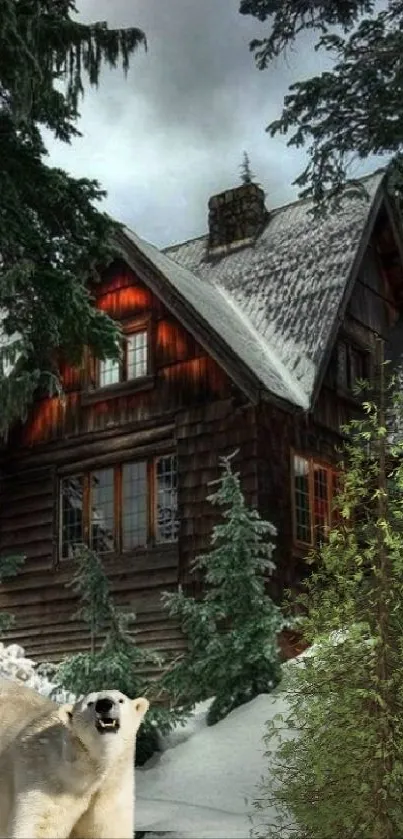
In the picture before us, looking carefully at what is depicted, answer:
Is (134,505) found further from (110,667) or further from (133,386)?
(110,667)

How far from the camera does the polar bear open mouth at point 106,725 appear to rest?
3201mm

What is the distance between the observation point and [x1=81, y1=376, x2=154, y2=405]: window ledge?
52.3 feet

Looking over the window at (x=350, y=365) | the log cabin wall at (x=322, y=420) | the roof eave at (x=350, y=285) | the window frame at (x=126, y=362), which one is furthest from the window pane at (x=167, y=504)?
the window at (x=350, y=365)

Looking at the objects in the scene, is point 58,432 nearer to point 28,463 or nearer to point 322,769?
point 28,463

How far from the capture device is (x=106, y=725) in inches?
126

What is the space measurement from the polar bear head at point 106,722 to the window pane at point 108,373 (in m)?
13.4

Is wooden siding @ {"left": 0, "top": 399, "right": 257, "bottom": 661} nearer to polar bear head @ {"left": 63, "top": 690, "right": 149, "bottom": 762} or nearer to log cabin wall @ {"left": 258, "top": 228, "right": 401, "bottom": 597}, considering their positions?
log cabin wall @ {"left": 258, "top": 228, "right": 401, "bottom": 597}

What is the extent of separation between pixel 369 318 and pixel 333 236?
1.53 meters

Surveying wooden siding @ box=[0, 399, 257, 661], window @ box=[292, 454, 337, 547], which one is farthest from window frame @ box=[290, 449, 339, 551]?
wooden siding @ box=[0, 399, 257, 661]

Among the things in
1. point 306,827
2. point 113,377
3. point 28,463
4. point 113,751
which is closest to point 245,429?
point 113,377

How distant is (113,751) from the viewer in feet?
10.7

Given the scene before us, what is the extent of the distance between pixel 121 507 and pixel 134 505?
0.69 feet

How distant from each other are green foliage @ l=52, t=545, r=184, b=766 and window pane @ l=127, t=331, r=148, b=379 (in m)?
4.31

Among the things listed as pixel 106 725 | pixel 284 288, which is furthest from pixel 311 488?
pixel 106 725
